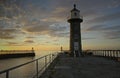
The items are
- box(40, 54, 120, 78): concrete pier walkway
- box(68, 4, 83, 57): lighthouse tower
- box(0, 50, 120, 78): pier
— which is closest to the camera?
box(0, 50, 120, 78): pier

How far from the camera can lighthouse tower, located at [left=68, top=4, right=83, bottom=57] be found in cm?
2931

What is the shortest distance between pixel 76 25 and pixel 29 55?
67.5 meters

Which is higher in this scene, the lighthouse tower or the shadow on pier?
the lighthouse tower

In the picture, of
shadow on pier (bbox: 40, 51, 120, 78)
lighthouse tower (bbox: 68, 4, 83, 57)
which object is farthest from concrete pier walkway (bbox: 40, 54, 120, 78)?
lighthouse tower (bbox: 68, 4, 83, 57)

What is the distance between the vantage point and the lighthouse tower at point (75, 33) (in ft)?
96.2

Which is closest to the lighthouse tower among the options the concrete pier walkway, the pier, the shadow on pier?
the pier

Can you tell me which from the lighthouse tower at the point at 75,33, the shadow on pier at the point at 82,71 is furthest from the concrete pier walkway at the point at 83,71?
the lighthouse tower at the point at 75,33

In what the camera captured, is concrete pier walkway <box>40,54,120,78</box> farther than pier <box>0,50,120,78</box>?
Yes

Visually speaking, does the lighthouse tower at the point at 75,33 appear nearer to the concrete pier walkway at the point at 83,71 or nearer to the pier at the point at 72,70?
the pier at the point at 72,70

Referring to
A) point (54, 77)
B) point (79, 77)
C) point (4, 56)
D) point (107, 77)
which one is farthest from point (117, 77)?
point (4, 56)

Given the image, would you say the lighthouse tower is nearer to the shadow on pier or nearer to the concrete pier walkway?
the shadow on pier

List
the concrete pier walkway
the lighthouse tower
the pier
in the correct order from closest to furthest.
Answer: the pier → the concrete pier walkway → the lighthouse tower

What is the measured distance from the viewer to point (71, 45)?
2959 cm

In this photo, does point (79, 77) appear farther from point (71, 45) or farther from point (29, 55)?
point (29, 55)
